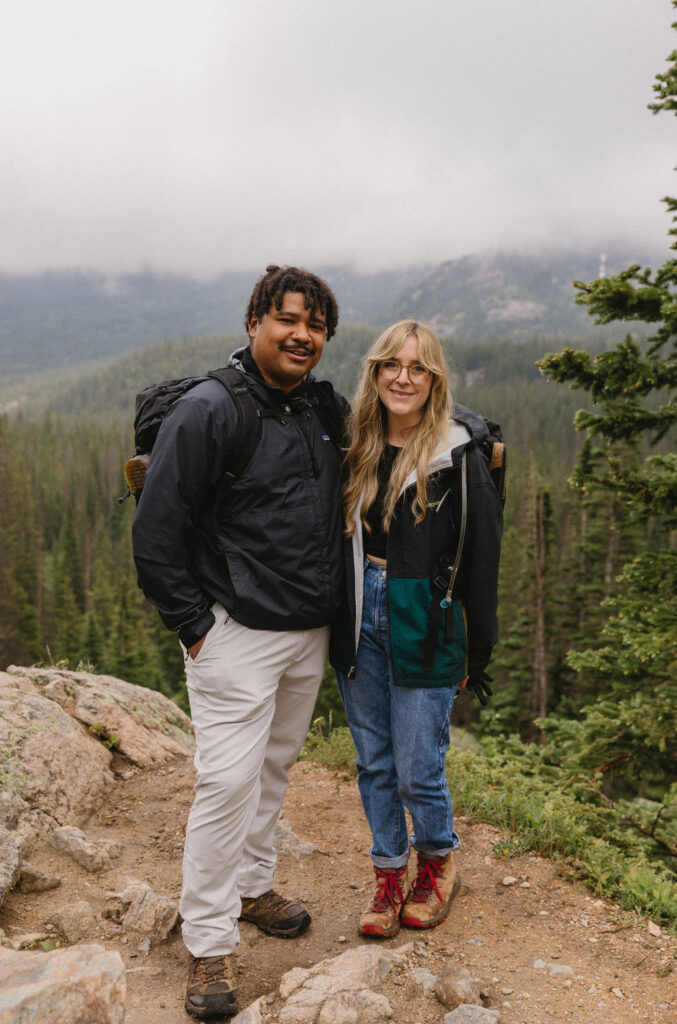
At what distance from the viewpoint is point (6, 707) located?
4941 millimetres

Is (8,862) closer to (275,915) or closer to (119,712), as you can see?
(275,915)

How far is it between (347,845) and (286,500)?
2840 mm

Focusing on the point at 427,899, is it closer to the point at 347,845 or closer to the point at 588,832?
the point at 347,845

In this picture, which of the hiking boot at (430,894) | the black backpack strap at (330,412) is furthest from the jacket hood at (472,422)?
the hiking boot at (430,894)

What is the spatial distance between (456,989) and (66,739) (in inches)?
129

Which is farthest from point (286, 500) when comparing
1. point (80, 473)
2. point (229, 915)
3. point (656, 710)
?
point (80, 473)

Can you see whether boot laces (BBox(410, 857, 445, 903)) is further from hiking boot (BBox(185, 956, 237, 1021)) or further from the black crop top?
the black crop top

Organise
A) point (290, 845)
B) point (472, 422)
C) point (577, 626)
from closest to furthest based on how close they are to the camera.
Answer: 1. point (472, 422)
2. point (290, 845)
3. point (577, 626)

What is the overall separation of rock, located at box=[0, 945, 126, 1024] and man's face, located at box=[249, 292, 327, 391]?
95.3 inches

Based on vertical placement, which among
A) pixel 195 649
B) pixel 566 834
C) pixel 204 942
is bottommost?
pixel 566 834

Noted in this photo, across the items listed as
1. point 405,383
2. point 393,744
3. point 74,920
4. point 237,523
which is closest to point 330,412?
point 405,383

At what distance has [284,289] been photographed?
325 centimetres

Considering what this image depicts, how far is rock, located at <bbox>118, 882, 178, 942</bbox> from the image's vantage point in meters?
3.43

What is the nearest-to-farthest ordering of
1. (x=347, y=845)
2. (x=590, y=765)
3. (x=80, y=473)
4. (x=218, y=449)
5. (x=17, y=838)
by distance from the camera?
1. (x=218, y=449)
2. (x=17, y=838)
3. (x=347, y=845)
4. (x=590, y=765)
5. (x=80, y=473)
